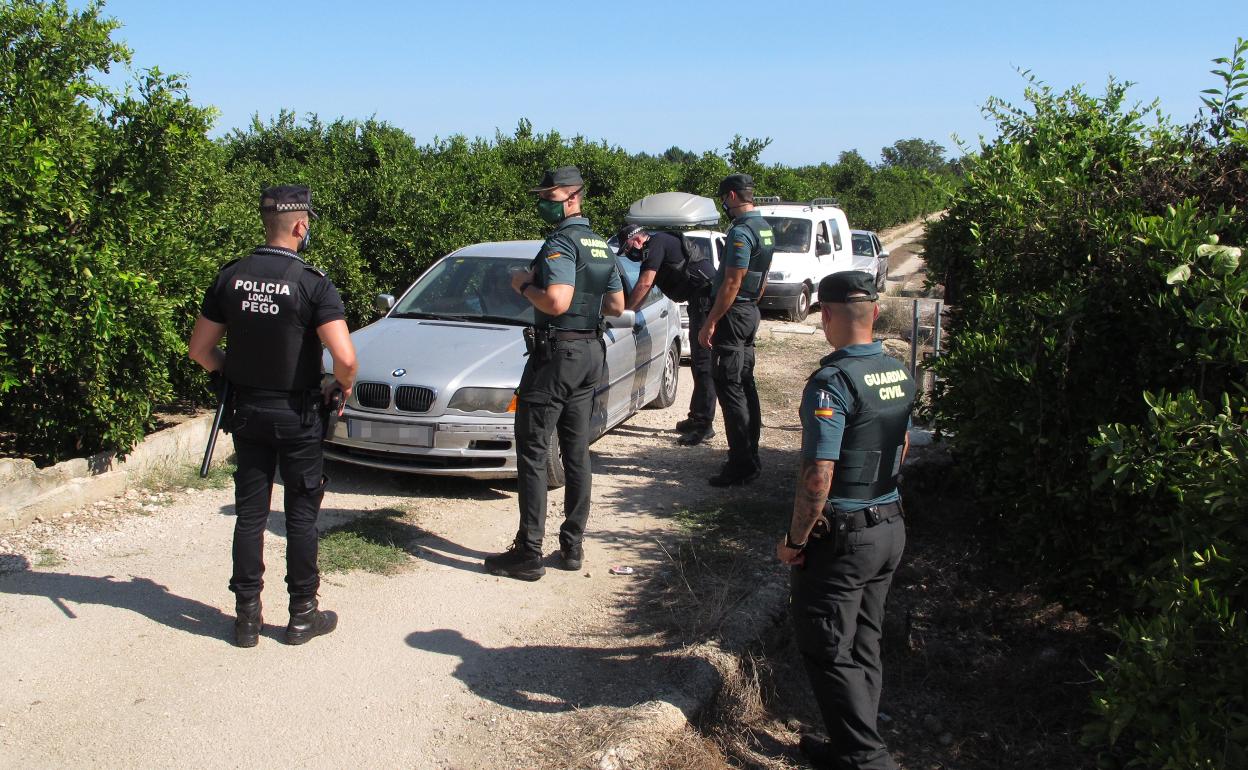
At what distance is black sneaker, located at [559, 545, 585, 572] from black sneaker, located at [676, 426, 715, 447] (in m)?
2.78

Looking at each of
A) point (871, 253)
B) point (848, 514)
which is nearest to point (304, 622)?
point (848, 514)

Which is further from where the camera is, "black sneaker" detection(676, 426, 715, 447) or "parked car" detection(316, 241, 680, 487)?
"black sneaker" detection(676, 426, 715, 447)

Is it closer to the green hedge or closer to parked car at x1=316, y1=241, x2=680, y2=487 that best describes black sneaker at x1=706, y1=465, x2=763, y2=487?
parked car at x1=316, y1=241, x2=680, y2=487

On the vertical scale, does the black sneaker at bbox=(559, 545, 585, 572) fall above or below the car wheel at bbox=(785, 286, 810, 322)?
below

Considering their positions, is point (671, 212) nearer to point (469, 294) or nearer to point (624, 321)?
point (624, 321)

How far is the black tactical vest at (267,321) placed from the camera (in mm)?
4172

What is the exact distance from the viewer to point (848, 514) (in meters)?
3.35

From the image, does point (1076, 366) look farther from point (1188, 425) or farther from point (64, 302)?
point (64, 302)

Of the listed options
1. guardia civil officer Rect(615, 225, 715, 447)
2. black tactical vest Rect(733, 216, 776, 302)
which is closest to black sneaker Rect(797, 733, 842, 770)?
black tactical vest Rect(733, 216, 776, 302)

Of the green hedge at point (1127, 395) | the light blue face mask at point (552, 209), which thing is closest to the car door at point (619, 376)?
the light blue face mask at point (552, 209)

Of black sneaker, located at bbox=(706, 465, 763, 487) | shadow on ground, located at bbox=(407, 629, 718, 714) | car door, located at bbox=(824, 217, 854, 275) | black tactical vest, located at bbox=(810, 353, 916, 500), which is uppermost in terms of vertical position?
car door, located at bbox=(824, 217, 854, 275)

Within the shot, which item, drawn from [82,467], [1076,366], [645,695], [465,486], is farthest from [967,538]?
[82,467]

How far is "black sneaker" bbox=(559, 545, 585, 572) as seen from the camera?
17.9 ft

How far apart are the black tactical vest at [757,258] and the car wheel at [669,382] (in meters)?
2.35
